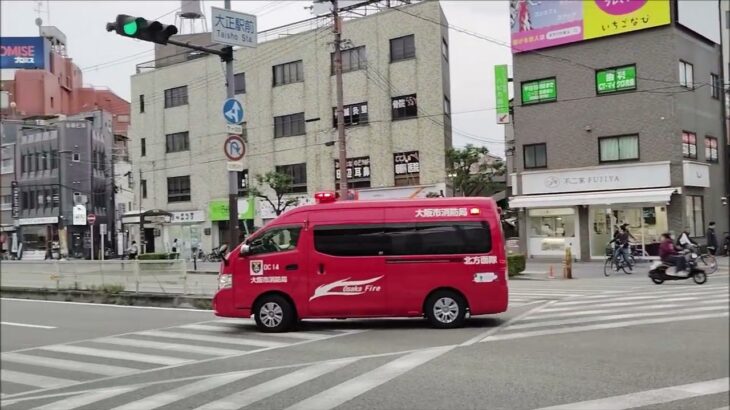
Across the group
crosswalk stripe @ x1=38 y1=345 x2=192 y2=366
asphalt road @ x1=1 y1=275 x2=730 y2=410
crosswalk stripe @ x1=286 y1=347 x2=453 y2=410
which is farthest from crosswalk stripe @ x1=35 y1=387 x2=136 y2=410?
crosswalk stripe @ x1=286 y1=347 x2=453 y2=410

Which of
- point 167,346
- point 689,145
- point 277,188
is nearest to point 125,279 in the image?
point 167,346

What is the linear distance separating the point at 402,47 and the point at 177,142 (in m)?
6.31

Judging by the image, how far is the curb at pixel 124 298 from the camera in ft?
42.5

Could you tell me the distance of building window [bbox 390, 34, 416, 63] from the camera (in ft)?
31.8

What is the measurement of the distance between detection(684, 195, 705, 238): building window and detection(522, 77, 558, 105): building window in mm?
769

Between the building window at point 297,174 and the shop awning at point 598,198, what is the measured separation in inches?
98.8

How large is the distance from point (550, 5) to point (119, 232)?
3.63 m

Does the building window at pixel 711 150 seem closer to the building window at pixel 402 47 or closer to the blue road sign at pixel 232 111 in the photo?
the blue road sign at pixel 232 111

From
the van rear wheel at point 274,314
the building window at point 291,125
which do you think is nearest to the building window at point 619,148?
the building window at point 291,125

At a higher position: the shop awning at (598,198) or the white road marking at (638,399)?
the shop awning at (598,198)

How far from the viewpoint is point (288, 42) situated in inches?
230

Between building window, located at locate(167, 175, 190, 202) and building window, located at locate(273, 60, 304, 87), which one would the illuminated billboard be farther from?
building window, located at locate(273, 60, 304, 87)

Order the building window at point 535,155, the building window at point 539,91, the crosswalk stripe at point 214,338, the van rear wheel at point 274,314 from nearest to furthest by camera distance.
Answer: the building window at point 539,91
the building window at point 535,155
the crosswalk stripe at point 214,338
the van rear wheel at point 274,314

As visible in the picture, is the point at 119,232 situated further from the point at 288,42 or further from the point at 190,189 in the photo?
the point at 288,42
